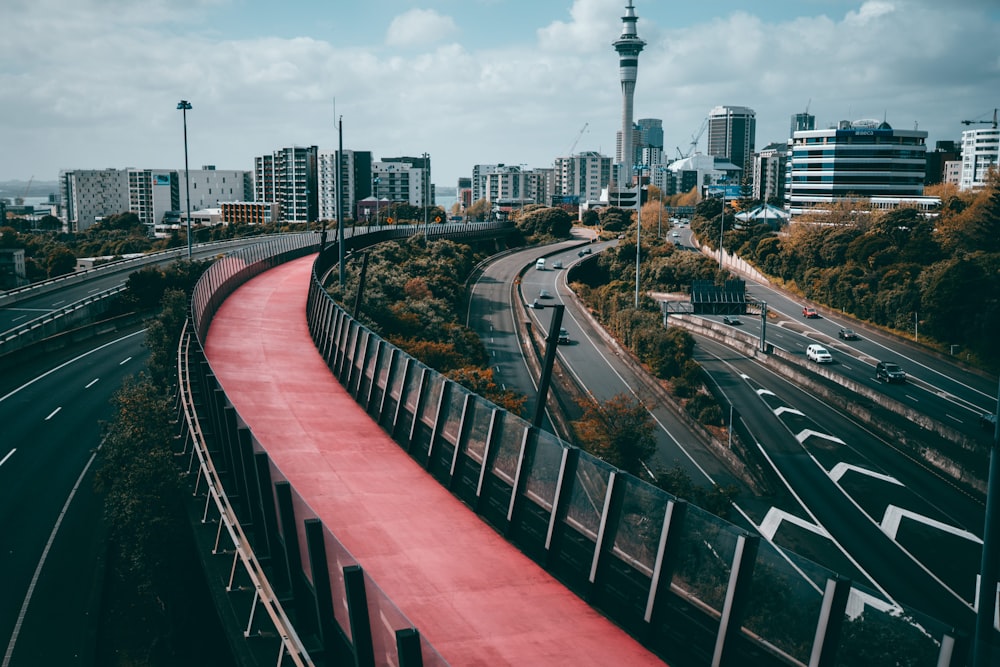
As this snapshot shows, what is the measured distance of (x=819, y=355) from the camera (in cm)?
5550

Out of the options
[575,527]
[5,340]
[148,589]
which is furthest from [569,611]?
[5,340]

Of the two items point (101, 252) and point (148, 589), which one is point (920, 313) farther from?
point (101, 252)

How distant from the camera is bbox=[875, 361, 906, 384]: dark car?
50562mm

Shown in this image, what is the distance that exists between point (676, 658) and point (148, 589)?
12955mm

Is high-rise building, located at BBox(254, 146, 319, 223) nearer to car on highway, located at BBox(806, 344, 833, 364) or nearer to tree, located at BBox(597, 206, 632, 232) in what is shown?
tree, located at BBox(597, 206, 632, 232)

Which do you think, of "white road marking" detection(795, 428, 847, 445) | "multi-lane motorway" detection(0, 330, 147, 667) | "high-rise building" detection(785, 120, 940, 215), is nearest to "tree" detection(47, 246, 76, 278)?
"multi-lane motorway" detection(0, 330, 147, 667)

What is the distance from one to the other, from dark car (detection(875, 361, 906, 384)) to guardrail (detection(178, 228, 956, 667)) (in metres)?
44.7

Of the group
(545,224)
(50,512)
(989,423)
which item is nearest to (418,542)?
(50,512)

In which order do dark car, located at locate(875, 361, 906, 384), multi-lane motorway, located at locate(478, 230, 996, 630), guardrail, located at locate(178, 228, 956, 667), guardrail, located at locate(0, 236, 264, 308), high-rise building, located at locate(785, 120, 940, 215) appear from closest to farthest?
guardrail, located at locate(178, 228, 956, 667) → multi-lane motorway, located at locate(478, 230, 996, 630) → guardrail, located at locate(0, 236, 264, 308) → dark car, located at locate(875, 361, 906, 384) → high-rise building, located at locate(785, 120, 940, 215)

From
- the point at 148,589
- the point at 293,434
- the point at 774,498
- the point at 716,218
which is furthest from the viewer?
the point at 716,218

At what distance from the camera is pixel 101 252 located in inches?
3701

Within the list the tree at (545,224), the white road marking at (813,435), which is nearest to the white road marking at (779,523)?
the white road marking at (813,435)

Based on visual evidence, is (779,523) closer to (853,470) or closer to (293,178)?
(853,470)

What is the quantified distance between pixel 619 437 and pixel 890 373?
2831 cm
